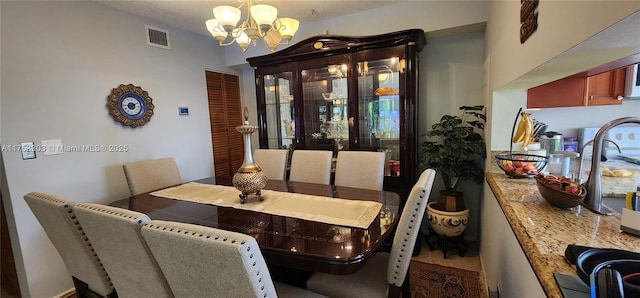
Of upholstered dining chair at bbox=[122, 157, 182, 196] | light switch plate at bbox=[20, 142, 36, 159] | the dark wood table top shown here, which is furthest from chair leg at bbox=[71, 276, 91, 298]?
light switch plate at bbox=[20, 142, 36, 159]

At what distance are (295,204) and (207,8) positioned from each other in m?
2.00

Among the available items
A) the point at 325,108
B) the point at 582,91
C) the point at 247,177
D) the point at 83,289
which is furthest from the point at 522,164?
the point at 83,289

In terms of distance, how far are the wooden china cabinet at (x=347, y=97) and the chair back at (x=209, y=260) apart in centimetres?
195

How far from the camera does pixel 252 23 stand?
1895 millimetres

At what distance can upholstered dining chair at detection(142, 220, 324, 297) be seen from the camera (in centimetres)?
79

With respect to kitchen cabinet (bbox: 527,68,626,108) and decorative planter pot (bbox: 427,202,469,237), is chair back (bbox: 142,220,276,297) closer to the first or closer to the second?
decorative planter pot (bbox: 427,202,469,237)

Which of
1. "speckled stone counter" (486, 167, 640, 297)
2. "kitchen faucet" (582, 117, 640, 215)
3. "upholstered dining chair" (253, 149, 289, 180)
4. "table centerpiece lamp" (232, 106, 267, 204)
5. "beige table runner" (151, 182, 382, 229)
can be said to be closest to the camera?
"speckled stone counter" (486, 167, 640, 297)

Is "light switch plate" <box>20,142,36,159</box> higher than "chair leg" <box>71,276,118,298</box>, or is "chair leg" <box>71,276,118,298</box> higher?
"light switch plate" <box>20,142,36,159</box>

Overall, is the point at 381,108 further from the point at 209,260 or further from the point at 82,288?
the point at 82,288

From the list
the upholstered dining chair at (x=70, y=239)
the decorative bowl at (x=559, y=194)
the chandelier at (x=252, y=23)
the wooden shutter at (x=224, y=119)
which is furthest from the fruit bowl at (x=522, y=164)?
the wooden shutter at (x=224, y=119)

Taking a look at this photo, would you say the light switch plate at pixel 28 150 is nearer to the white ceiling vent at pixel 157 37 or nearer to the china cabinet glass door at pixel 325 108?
the white ceiling vent at pixel 157 37

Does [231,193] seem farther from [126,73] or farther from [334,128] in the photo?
[126,73]

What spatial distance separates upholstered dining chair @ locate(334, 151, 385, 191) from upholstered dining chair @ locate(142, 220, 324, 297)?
142cm

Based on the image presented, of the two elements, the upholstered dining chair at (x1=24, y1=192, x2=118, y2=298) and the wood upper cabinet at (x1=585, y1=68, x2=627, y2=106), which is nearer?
the upholstered dining chair at (x1=24, y1=192, x2=118, y2=298)
